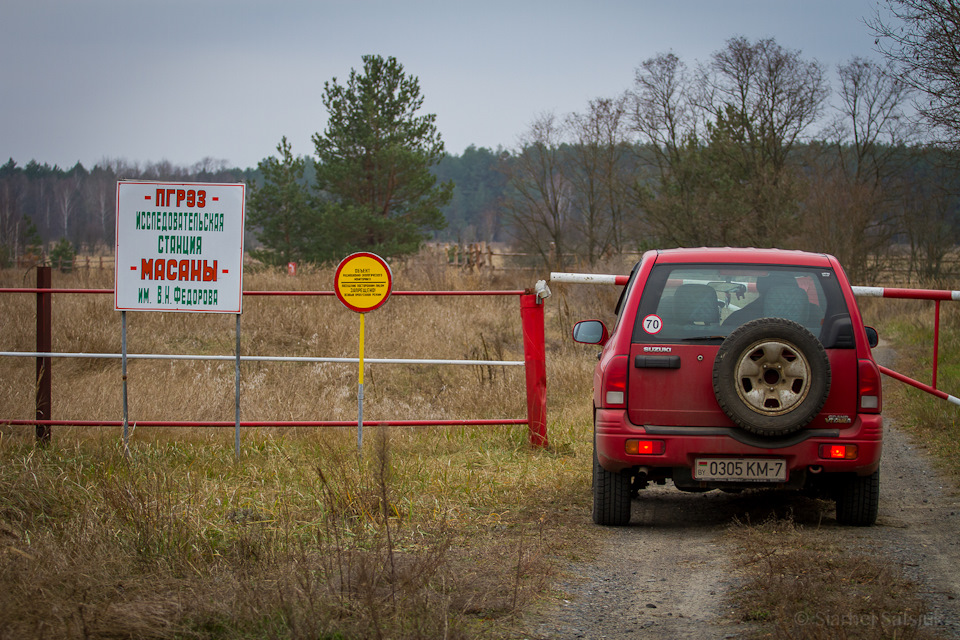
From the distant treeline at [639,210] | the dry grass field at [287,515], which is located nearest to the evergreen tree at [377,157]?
the distant treeline at [639,210]

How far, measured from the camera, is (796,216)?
31.4 m

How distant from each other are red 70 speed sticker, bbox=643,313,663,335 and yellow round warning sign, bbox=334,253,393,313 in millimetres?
2718

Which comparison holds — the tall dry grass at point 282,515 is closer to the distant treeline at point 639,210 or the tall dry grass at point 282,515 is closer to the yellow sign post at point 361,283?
the yellow sign post at point 361,283

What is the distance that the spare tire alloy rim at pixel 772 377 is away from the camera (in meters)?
4.85

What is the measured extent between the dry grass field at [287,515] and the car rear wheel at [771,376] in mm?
717

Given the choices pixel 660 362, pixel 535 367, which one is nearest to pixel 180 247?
pixel 535 367

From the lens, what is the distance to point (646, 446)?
511cm

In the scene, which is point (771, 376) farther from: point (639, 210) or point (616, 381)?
point (639, 210)

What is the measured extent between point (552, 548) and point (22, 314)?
1338cm

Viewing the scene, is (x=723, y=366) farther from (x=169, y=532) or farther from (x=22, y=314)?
(x=22, y=314)

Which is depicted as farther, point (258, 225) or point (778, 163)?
point (258, 225)

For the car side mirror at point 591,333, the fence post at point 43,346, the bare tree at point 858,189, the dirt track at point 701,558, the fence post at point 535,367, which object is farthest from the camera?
the bare tree at point 858,189

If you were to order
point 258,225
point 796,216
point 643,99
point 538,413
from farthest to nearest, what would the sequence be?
point 258,225 → point 643,99 → point 796,216 → point 538,413

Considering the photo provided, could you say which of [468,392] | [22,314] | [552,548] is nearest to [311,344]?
[22,314]
